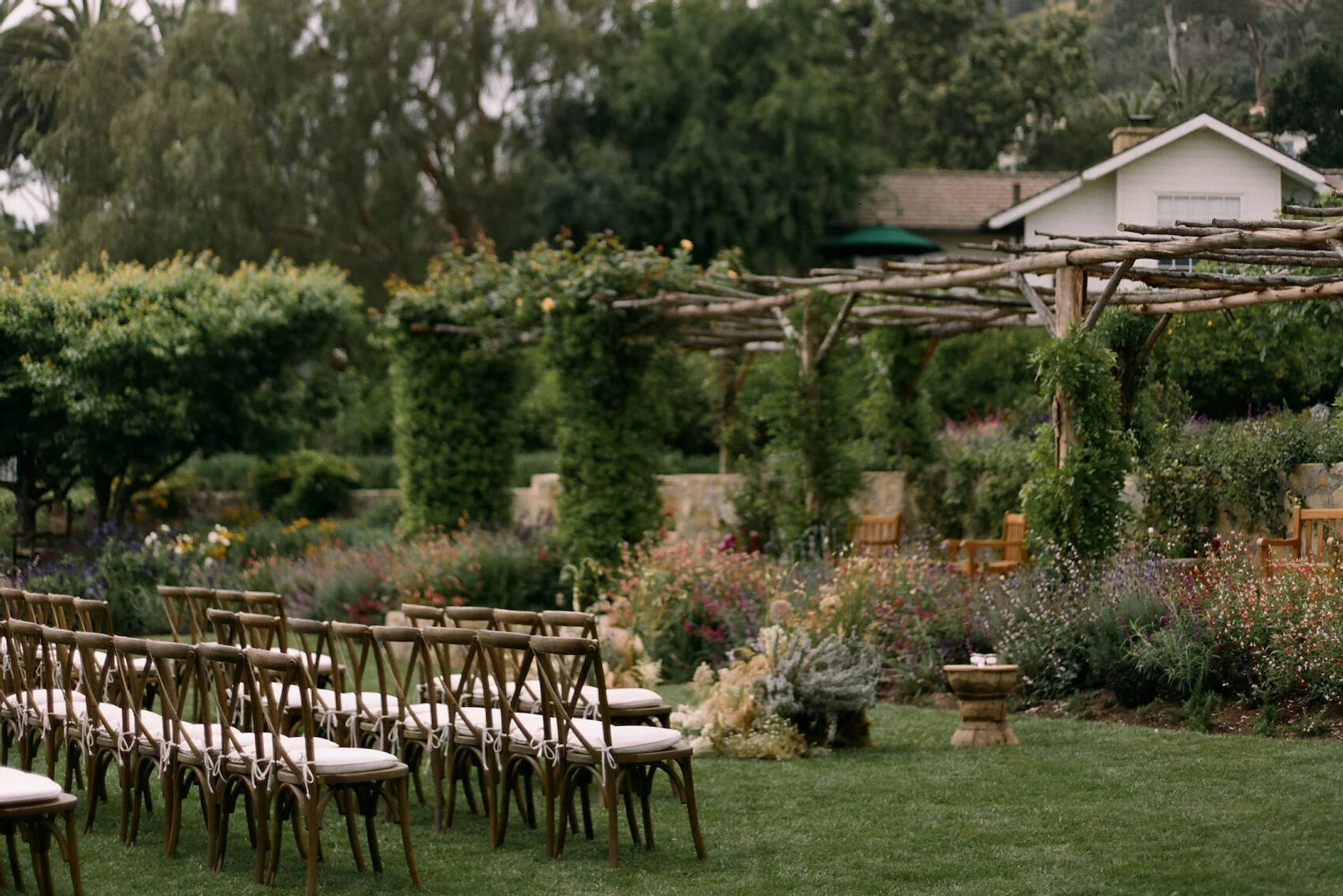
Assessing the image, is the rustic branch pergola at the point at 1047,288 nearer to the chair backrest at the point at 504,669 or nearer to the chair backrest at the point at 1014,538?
the chair backrest at the point at 1014,538

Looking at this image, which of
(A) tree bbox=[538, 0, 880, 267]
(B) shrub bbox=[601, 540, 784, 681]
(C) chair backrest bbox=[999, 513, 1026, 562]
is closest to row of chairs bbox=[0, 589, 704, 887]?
(B) shrub bbox=[601, 540, 784, 681]

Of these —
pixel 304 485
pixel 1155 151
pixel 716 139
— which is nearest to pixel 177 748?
pixel 304 485

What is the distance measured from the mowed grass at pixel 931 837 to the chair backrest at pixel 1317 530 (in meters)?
2.76

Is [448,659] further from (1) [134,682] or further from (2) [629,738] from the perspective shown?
(1) [134,682]

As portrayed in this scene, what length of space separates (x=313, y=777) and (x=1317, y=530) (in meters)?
8.18

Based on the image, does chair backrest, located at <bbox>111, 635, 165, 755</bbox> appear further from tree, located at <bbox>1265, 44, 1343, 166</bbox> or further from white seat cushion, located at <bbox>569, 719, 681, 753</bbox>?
tree, located at <bbox>1265, 44, 1343, 166</bbox>

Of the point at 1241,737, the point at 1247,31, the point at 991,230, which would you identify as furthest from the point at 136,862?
the point at 991,230

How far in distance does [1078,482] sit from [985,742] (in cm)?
275

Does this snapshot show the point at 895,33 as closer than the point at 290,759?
No

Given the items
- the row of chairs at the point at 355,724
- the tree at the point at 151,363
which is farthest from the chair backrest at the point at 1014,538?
the tree at the point at 151,363

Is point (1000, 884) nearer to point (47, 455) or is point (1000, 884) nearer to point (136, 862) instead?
point (136, 862)

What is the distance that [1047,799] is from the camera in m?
6.96

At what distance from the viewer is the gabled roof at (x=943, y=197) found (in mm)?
29906

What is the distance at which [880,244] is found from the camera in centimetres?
2725
